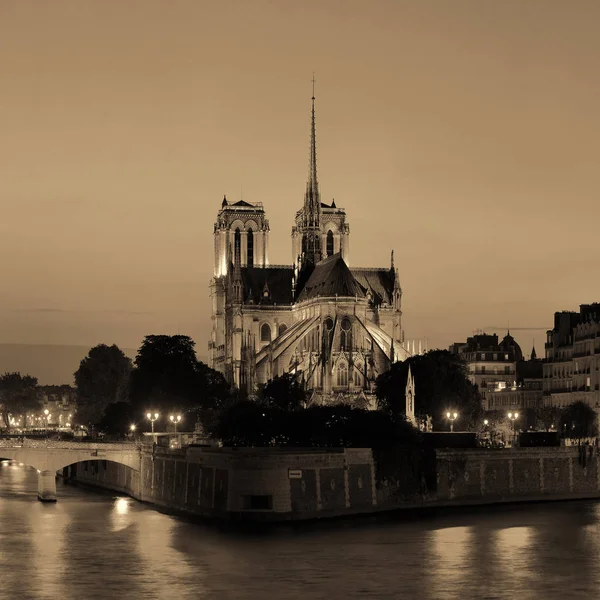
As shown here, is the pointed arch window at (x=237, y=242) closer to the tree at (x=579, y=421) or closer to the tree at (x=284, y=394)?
the tree at (x=284, y=394)

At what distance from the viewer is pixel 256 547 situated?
196 feet

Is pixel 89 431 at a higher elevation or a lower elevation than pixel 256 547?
higher

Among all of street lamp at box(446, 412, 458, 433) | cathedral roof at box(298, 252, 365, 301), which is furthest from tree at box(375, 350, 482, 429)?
cathedral roof at box(298, 252, 365, 301)

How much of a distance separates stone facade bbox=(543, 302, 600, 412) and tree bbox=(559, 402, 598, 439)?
179cm

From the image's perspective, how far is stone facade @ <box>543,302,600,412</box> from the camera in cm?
10650

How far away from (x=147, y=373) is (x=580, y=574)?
6640 centimetres

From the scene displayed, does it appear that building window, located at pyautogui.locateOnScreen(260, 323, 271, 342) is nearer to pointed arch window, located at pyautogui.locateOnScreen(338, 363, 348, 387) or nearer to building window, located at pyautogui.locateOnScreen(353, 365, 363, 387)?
pointed arch window, located at pyautogui.locateOnScreen(338, 363, 348, 387)

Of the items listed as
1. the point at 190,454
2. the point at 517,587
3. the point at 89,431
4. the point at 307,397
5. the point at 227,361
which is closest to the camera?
the point at 517,587

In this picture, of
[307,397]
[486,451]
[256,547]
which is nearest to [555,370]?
[307,397]

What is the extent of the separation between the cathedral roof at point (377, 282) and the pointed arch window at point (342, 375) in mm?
20251

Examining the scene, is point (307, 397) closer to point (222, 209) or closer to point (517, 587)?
point (222, 209)

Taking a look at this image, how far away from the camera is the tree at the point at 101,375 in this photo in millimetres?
171875

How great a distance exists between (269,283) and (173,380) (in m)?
35.8

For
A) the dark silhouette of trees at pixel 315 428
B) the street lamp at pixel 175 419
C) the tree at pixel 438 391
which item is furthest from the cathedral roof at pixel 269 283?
the dark silhouette of trees at pixel 315 428
